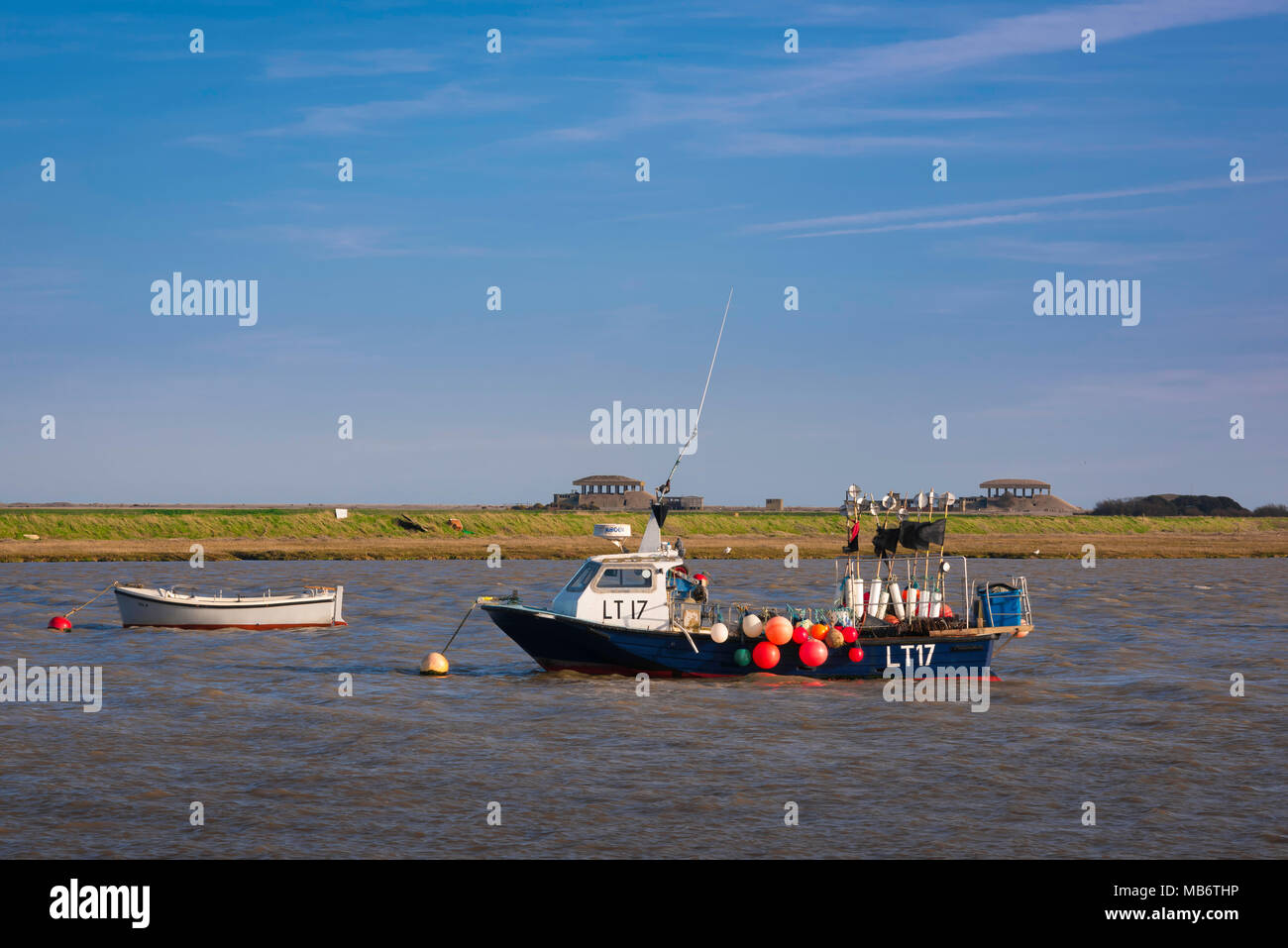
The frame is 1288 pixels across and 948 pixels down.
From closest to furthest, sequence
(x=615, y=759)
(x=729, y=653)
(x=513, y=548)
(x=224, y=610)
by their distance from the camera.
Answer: (x=615, y=759) < (x=729, y=653) < (x=224, y=610) < (x=513, y=548)

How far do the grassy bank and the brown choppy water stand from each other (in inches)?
1647

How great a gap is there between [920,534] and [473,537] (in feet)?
211

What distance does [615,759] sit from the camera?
19203mm

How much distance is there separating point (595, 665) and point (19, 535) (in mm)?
69454

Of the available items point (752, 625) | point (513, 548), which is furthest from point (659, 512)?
point (513, 548)

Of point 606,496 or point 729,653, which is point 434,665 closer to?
point 729,653

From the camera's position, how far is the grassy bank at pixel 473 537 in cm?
7625

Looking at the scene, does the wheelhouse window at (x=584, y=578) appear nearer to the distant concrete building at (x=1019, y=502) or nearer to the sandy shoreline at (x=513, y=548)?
the sandy shoreline at (x=513, y=548)

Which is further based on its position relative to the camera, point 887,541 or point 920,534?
point 887,541

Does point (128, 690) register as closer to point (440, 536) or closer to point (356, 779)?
point (356, 779)

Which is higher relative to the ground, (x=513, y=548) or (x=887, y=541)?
(x=887, y=541)

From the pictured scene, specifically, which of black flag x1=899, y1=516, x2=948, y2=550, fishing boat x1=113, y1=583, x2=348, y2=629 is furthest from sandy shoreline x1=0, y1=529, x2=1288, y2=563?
black flag x1=899, y1=516, x2=948, y2=550
